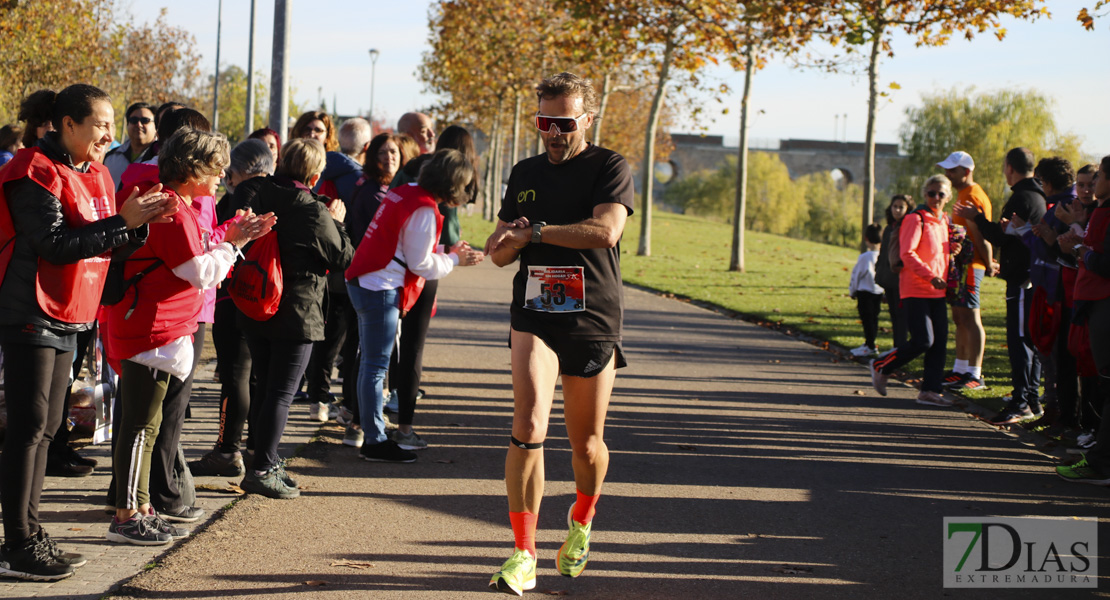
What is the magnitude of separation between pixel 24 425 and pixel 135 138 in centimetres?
325

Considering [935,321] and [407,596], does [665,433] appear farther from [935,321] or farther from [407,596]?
[407,596]

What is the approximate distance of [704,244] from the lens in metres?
36.7

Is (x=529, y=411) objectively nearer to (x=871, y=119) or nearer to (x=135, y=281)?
(x=135, y=281)

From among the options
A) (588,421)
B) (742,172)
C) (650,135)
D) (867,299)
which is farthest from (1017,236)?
(650,135)

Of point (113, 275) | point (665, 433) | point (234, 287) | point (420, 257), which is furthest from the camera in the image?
point (665, 433)

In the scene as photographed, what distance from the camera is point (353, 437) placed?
6996 mm

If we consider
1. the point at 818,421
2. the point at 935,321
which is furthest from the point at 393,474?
the point at 935,321

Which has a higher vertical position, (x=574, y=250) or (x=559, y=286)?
(x=574, y=250)

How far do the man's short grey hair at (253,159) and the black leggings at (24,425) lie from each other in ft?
6.20

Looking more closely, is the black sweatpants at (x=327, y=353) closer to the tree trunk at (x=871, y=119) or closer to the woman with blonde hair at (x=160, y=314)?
the woman with blonde hair at (x=160, y=314)

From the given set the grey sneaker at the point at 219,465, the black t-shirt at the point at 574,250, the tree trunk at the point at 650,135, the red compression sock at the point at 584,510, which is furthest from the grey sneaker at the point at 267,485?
the tree trunk at the point at 650,135

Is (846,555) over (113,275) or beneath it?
beneath

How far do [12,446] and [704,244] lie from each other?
109 feet

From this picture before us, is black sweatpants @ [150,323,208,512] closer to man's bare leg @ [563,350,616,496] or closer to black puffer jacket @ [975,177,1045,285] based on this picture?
man's bare leg @ [563,350,616,496]
